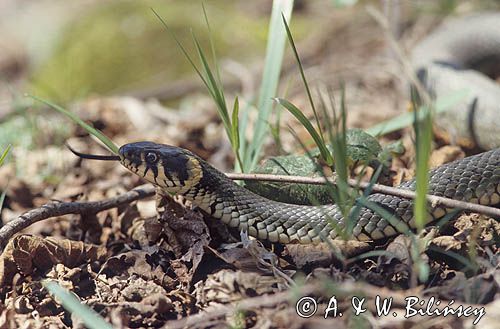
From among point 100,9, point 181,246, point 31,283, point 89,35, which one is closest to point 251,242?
point 181,246

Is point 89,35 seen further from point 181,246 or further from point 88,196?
point 181,246

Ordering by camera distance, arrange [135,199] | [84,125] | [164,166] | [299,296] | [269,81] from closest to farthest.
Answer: [299,296] < [84,125] < [164,166] < [135,199] < [269,81]

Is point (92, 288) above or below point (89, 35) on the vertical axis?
below

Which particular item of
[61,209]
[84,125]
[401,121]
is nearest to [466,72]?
[401,121]

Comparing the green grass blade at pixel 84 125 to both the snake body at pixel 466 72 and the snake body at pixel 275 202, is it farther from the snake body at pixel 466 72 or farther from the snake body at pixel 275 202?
the snake body at pixel 466 72

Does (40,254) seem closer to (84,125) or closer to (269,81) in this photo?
(84,125)

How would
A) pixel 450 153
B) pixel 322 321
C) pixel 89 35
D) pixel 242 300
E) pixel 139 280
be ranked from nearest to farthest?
1. pixel 322 321
2. pixel 242 300
3. pixel 139 280
4. pixel 450 153
5. pixel 89 35

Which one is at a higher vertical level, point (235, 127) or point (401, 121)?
point (235, 127)

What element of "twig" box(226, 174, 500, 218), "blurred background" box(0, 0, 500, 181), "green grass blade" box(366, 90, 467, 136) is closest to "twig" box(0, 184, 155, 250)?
"twig" box(226, 174, 500, 218)
